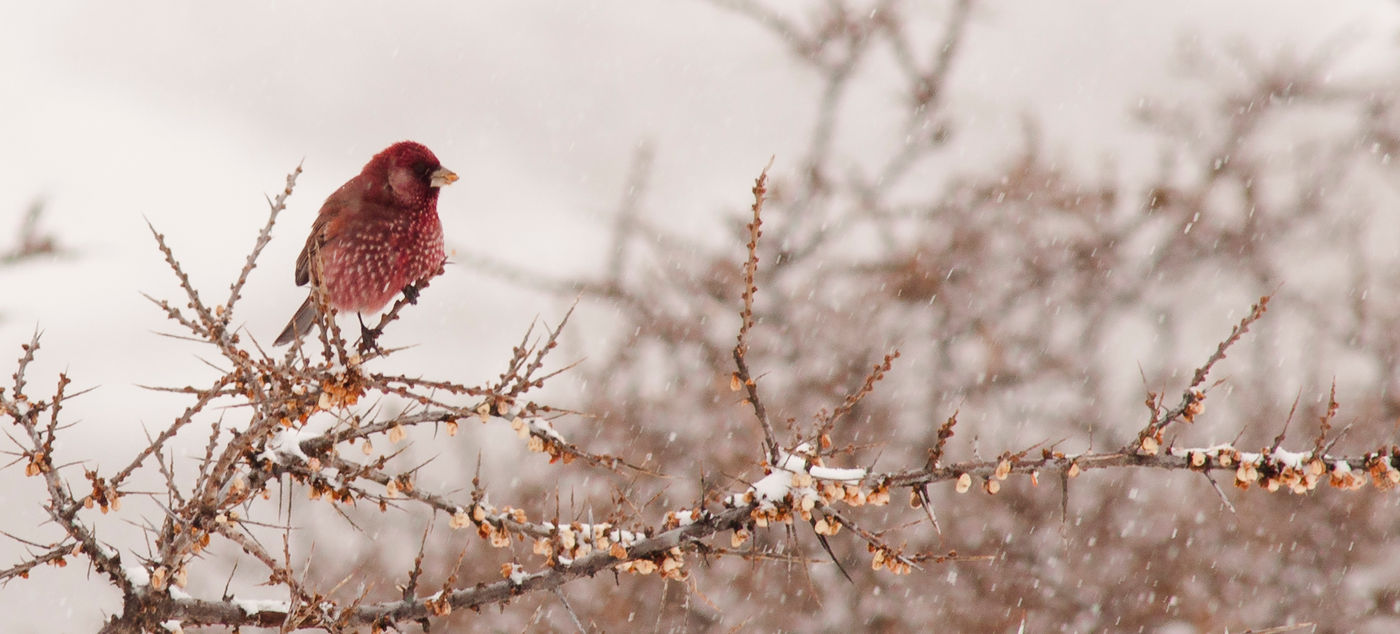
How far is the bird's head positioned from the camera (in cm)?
432

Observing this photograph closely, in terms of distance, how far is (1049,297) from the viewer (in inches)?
463

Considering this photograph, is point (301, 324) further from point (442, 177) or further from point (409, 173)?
point (442, 177)

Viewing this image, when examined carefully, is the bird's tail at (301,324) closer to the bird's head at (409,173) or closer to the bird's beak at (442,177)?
the bird's head at (409,173)

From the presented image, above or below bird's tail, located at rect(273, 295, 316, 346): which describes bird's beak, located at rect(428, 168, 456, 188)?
above

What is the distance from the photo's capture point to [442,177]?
14.0ft

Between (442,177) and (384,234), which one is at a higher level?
(442,177)

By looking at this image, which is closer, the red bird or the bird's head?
the red bird

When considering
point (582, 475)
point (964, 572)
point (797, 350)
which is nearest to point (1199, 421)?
point (964, 572)

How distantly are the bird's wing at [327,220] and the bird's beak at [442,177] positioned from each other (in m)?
0.33

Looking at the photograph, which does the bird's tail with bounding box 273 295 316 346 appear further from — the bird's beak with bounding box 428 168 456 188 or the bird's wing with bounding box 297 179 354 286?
the bird's beak with bounding box 428 168 456 188

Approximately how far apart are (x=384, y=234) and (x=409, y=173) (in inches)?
12.7

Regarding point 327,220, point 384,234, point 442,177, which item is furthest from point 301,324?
point 442,177

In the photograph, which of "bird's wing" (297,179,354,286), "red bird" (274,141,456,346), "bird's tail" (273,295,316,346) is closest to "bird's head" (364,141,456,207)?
"red bird" (274,141,456,346)

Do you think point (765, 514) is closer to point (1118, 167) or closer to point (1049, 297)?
point (1049, 297)
